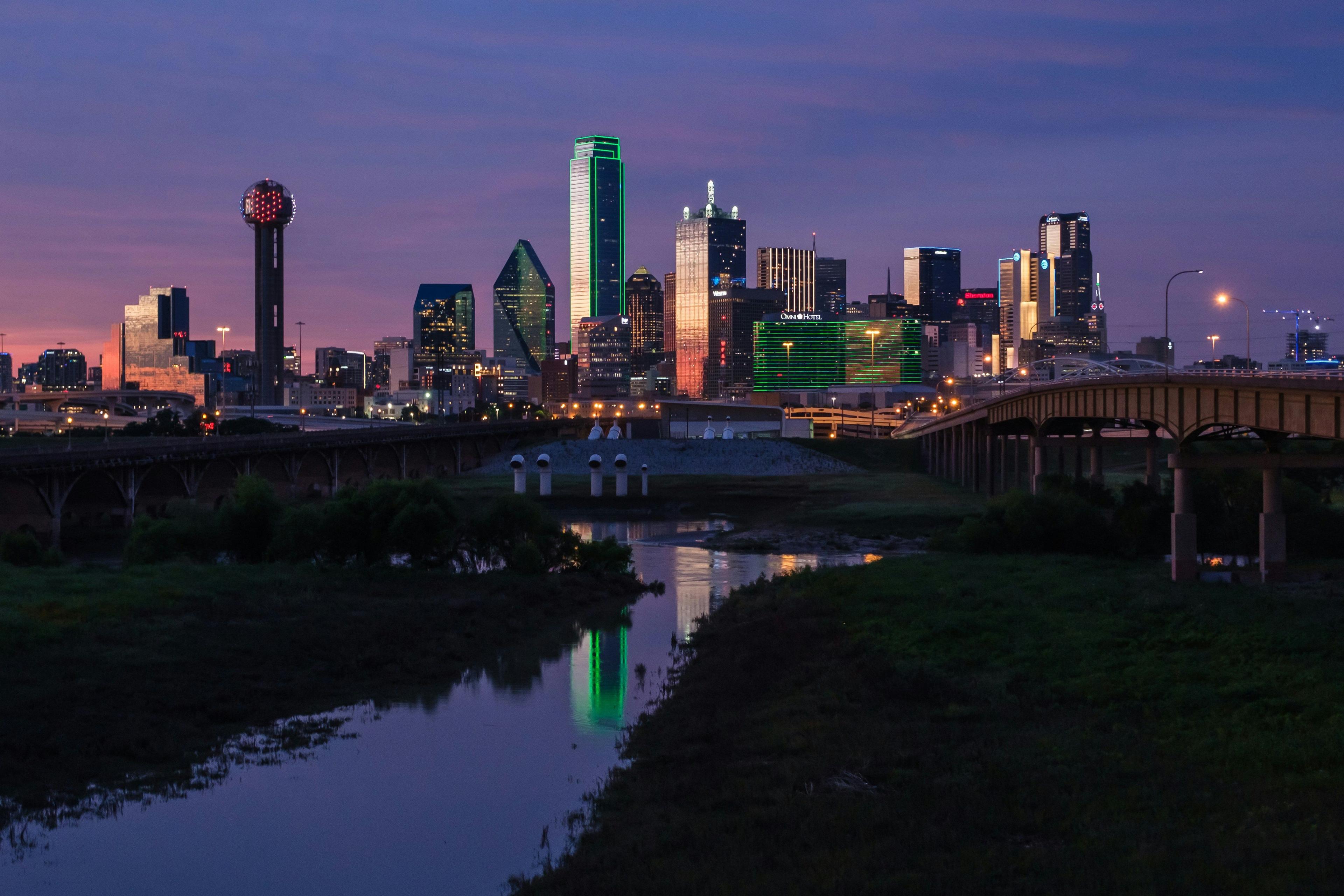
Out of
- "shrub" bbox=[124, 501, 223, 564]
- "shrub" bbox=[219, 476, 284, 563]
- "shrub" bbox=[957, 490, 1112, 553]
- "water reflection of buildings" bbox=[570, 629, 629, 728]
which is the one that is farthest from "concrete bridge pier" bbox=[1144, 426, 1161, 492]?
"shrub" bbox=[124, 501, 223, 564]

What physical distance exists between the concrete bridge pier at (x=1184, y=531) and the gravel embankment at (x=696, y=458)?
96456 millimetres

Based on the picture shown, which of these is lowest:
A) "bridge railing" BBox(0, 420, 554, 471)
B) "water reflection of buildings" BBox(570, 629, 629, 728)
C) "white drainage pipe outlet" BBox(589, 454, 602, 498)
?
"water reflection of buildings" BBox(570, 629, 629, 728)

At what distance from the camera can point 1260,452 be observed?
2168 inches

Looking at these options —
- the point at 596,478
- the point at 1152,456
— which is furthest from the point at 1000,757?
the point at 596,478

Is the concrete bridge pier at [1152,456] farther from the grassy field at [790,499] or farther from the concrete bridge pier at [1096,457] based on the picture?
the grassy field at [790,499]

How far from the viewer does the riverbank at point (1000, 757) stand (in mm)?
19094

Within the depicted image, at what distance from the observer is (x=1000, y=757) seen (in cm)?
2531

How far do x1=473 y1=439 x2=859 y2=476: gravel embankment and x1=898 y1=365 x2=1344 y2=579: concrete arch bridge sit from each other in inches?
2140

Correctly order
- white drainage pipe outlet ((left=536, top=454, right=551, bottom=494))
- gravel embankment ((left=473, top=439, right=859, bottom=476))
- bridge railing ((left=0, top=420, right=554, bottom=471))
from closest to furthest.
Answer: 1. bridge railing ((left=0, top=420, right=554, bottom=471))
2. white drainage pipe outlet ((left=536, top=454, right=551, bottom=494))
3. gravel embankment ((left=473, top=439, right=859, bottom=476))

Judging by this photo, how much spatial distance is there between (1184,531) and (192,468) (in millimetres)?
72787

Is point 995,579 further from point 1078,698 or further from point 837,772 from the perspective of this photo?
point 837,772

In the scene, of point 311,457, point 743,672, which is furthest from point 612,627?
point 311,457

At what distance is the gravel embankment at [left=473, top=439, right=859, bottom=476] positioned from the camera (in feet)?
518

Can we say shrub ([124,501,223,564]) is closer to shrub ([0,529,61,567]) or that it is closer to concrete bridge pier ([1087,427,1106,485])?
shrub ([0,529,61,567])
